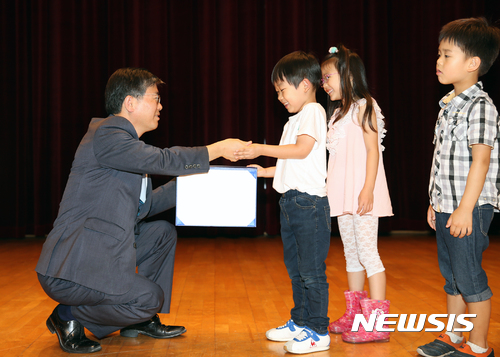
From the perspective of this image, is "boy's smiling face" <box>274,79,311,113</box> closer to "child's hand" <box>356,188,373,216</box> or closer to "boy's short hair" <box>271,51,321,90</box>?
"boy's short hair" <box>271,51,321,90</box>

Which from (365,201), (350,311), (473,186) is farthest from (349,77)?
(350,311)

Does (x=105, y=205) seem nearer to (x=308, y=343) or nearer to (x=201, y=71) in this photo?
(x=308, y=343)

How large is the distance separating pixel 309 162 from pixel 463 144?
512mm

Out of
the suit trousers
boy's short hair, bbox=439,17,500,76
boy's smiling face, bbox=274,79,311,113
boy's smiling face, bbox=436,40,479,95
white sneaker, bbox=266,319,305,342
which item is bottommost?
white sneaker, bbox=266,319,305,342

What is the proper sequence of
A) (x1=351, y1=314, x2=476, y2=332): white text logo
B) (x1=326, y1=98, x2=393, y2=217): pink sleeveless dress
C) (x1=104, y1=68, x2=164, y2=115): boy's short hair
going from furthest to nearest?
(x1=326, y1=98, x2=393, y2=217): pink sleeveless dress, (x1=104, y1=68, x2=164, y2=115): boy's short hair, (x1=351, y1=314, x2=476, y2=332): white text logo

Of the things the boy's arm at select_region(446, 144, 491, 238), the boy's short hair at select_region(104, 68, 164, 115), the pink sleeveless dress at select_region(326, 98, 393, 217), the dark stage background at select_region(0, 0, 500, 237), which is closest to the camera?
the boy's arm at select_region(446, 144, 491, 238)

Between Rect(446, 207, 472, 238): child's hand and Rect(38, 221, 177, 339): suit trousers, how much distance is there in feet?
3.34

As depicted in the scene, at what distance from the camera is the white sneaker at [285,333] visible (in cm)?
162

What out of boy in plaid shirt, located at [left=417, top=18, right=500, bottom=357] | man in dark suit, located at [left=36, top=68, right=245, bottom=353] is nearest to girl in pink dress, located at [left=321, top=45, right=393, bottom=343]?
boy in plaid shirt, located at [left=417, top=18, right=500, bottom=357]

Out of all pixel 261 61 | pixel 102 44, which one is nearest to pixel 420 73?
pixel 261 61

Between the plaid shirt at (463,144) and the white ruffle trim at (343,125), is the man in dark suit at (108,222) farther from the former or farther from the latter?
the plaid shirt at (463,144)

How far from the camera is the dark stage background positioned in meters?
4.41

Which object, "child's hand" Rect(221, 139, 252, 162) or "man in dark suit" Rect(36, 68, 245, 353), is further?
"child's hand" Rect(221, 139, 252, 162)

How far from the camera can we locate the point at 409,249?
3799 mm
